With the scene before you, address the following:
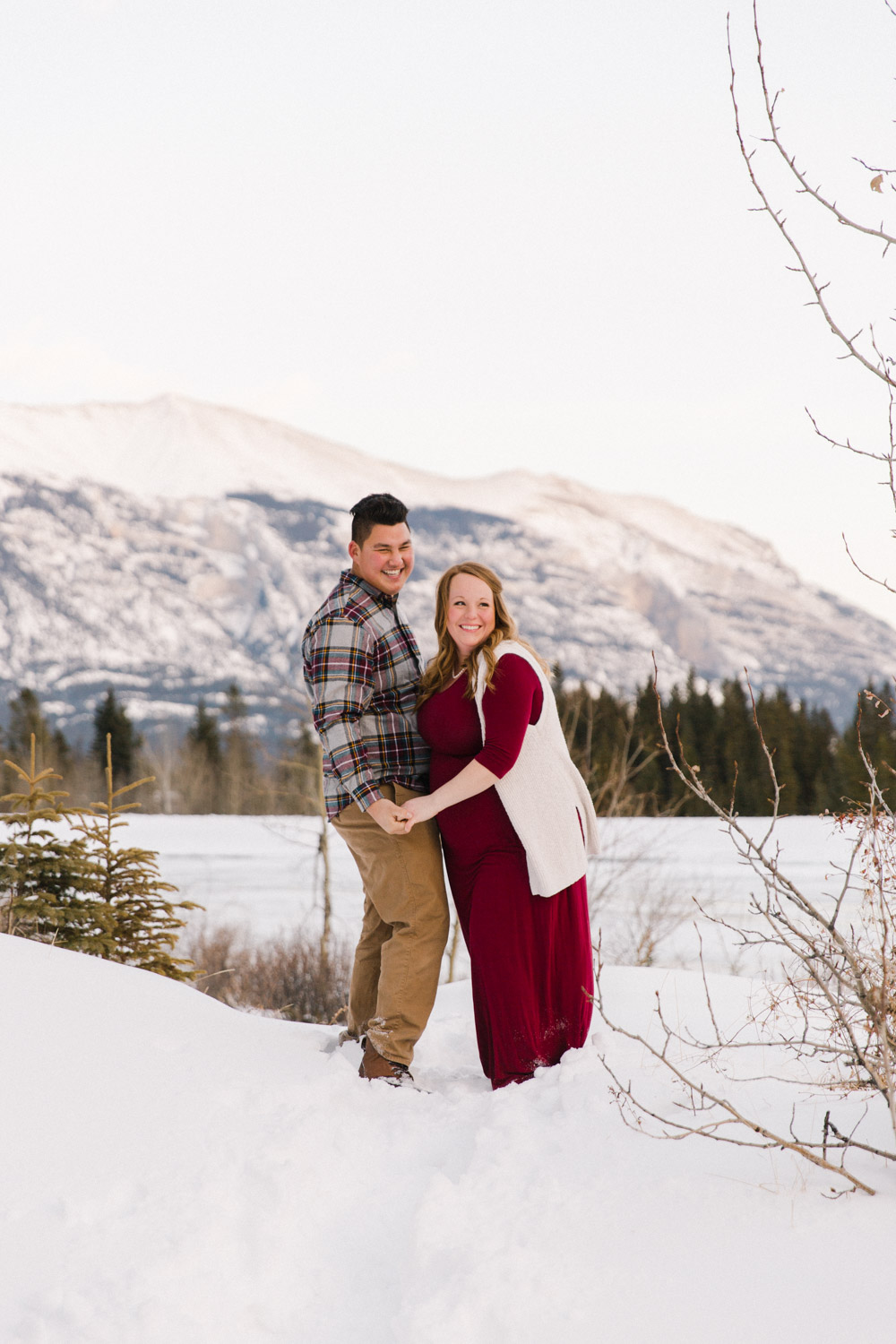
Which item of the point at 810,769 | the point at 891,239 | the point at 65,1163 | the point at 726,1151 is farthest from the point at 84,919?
the point at 810,769

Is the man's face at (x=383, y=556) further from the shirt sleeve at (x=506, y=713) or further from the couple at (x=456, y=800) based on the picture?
the shirt sleeve at (x=506, y=713)

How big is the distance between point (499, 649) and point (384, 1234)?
185 centimetres

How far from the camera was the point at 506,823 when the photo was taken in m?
3.76

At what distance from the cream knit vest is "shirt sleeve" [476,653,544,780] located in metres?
0.05

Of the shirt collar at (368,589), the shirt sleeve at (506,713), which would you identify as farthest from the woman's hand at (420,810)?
the shirt collar at (368,589)

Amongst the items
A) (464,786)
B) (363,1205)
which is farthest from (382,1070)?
(464,786)

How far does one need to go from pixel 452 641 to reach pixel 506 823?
68cm

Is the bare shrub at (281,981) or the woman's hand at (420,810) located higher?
the woman's hand at (420,810)

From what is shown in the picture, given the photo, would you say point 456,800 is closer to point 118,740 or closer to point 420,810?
point 420,810

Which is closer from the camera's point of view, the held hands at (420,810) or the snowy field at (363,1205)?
the snowy field at (363,1205)

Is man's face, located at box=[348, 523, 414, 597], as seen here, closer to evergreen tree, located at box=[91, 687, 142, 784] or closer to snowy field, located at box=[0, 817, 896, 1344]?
snowy field, located at box=[0, 817, 896, 1344]

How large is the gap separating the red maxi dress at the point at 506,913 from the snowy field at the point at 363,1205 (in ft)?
0.48

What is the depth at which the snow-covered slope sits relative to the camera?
230 cm

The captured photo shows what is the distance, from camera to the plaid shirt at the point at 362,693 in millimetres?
3635
